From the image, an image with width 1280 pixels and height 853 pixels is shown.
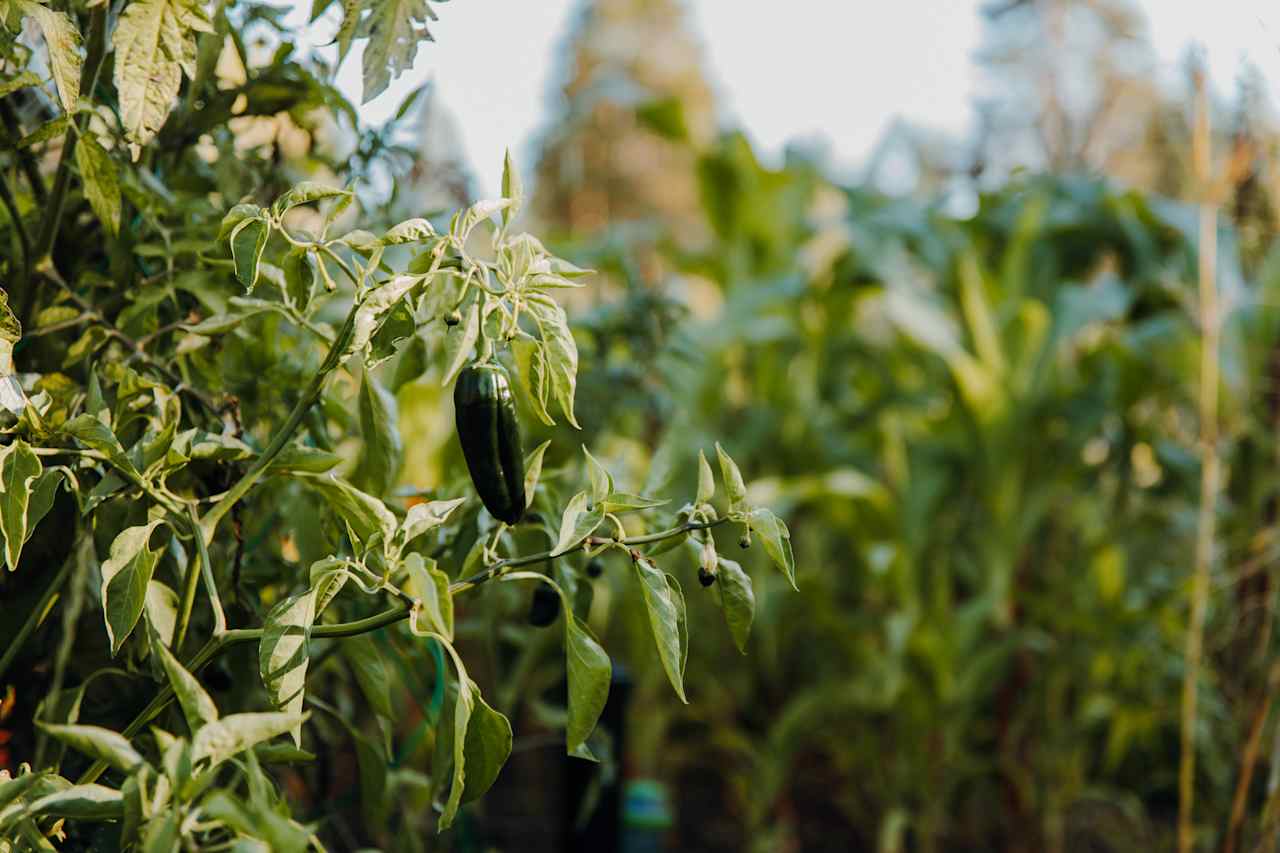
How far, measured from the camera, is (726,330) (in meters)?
2.34

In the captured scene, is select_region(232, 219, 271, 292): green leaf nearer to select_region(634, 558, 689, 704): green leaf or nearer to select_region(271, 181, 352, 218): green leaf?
select_region(271, 181, 352, 218): green leaf

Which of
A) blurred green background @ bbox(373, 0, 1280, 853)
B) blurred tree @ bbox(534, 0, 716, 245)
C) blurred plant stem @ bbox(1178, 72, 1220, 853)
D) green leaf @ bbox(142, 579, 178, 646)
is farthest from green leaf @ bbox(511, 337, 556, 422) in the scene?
blurred tree @ bbox(534, 0, 716, 245)

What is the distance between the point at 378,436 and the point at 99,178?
0.20 metres

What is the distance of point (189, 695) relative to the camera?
1.47ft

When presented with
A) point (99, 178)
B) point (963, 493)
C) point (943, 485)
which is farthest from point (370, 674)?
point (963, 493)

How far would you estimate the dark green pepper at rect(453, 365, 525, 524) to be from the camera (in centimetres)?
52

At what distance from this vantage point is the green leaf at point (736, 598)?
53 cm

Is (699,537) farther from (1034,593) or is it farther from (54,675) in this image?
(1034,593)

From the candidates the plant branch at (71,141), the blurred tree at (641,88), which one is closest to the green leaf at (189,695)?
the plant branch at (71,141)

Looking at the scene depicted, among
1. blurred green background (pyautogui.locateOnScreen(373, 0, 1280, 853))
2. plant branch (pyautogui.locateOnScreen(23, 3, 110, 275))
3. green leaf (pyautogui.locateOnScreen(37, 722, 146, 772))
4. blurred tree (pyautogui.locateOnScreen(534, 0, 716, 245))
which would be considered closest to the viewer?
green leaf (pyautogui.locateOnScreen(37, 722, 146, 772))

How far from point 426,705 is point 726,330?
1.64 m

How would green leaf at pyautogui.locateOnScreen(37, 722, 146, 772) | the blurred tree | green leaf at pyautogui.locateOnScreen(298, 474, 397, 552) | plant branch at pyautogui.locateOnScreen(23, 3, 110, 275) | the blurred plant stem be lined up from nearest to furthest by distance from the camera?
1. green leaf at pyautogui.locateOnScreen(37, 722, 146, 772)
2. green leaf at pyautogui.locateOnScreen(298, 474, 397, 552)
3. plant branch at pyautogui.locateOnScreen(23, 3, 110, 275)
4. the blurred plant stem
5. the blurred tree

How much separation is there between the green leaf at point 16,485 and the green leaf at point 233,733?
5.3 inches

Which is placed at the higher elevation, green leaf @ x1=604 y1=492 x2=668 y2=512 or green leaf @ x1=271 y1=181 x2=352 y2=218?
green leaf @ x1=271 y1=181 x2=352 y2=218
